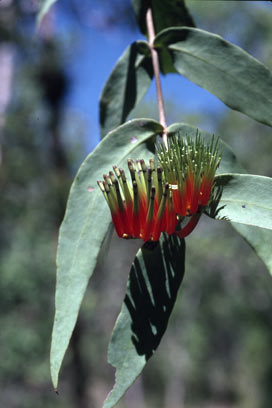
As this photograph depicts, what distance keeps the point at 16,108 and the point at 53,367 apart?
1008cm

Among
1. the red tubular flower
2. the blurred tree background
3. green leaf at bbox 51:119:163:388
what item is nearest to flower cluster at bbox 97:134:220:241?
the red tubular flower

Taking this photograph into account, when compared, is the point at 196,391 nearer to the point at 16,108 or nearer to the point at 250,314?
the point at 250,314

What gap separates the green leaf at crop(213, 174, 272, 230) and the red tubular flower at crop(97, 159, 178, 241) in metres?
0.09

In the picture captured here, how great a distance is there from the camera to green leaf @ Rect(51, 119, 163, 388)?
624 mm

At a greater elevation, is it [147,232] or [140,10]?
[140,10]

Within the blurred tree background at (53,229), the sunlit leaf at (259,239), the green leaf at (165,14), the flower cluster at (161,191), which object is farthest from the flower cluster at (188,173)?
the blurred tree background at (53,229)

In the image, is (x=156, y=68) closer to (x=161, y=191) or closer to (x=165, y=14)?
(x=165, y=14)

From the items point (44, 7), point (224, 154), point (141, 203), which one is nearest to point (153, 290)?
point (141, 203)

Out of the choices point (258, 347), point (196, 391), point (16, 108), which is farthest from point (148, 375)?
point (16, 108)

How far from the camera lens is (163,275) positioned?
2.09ft

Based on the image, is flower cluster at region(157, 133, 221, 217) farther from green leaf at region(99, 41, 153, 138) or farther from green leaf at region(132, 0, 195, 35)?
green leaf at region(132, 0, 195, 35)

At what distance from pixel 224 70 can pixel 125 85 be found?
0.21 metres

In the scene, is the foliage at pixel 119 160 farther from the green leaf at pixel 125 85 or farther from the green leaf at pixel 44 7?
the green leaf at pixel 44 7

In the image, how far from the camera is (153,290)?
24.6 inches
